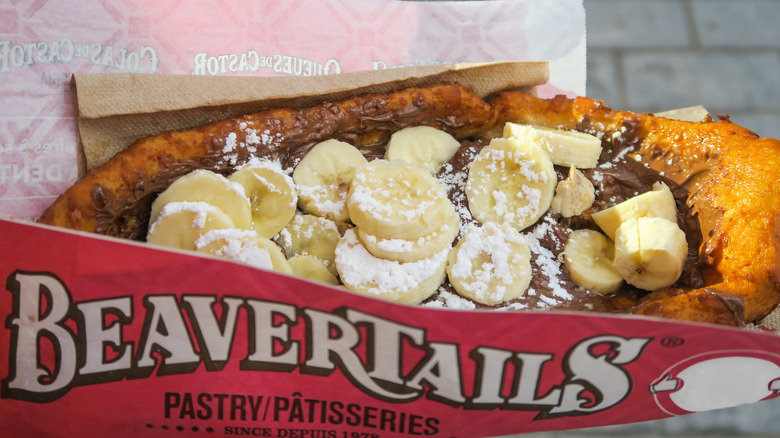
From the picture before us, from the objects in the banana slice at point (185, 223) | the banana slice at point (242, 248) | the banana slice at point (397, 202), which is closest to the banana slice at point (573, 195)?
the banana slice at point (397, 202)

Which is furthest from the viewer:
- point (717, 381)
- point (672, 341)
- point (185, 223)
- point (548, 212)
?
point (548, 212)

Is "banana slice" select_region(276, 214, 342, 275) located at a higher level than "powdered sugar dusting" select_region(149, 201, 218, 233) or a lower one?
lower

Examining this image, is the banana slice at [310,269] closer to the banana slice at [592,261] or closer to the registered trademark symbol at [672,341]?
the banana slice at [592,261]

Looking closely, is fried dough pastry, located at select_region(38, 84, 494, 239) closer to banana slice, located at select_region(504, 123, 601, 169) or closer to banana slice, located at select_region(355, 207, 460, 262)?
banana slice, located at select_region(504, 123, 601, 169)

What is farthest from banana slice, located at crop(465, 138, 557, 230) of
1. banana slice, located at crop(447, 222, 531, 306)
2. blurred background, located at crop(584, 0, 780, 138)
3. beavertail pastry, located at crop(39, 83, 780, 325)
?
blurred background, located at crop(584, 0, 780, 138)

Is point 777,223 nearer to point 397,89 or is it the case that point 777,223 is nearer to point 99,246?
point 397,89

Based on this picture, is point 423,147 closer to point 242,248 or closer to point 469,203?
point 469,203

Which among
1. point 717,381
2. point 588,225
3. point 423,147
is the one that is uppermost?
point 423,147

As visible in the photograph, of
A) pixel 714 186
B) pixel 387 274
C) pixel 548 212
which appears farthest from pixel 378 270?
pixel 714 186
